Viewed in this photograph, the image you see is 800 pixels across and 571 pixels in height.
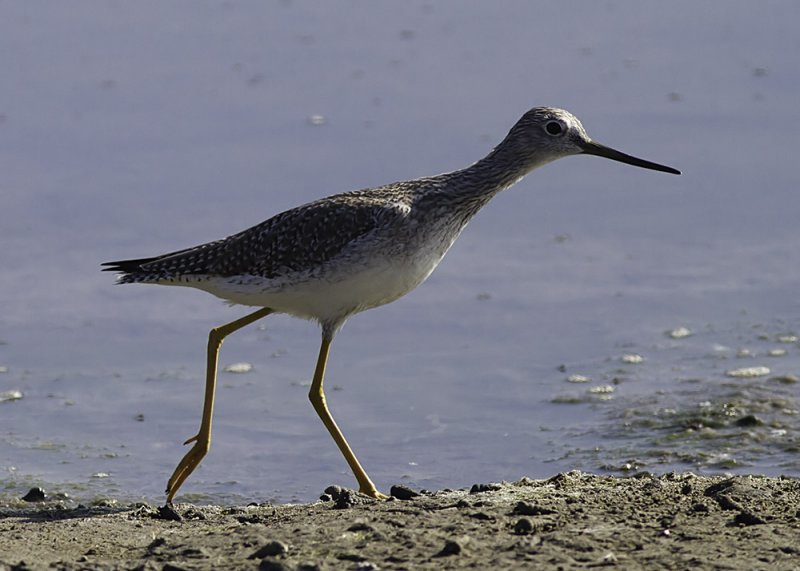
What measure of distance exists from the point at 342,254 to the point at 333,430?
1196 mm

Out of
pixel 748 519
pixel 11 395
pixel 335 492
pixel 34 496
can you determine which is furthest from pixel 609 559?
pixel 11 395

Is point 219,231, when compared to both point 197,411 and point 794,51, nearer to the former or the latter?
point 197,411

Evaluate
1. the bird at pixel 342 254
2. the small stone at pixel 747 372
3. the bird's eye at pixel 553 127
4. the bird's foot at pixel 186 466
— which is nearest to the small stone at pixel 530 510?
the bird at pixel 342 254

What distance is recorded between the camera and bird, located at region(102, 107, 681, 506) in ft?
30.7

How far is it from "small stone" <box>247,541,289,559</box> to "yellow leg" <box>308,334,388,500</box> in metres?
2.35

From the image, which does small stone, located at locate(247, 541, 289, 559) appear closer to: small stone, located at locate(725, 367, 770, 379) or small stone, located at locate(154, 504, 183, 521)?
small stone, located at locate(154, 504, 183, 521)

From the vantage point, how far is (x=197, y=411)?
11180 millimetres

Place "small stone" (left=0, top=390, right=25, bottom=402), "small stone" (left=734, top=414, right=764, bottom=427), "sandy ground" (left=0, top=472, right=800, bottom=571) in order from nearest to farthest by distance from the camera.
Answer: "sandy ground" (left=0, top=472, right=800, bottom=571) → "small stone" (left=734, top=414, right=764, bottom=427) → "small stone" (left=0, top=390, right=25, bottom=402)

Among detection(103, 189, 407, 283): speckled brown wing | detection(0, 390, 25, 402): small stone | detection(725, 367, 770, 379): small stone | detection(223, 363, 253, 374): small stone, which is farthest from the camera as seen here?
detection(223, 363, 253, 374): small stone

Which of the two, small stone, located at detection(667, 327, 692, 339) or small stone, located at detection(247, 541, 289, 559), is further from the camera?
small stone, located at detection(667, 327, 692, 339)

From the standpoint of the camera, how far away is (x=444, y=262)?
13.5 m

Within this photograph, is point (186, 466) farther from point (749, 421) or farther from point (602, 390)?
point (749, 421)

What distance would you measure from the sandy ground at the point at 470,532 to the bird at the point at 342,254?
4.28 ft

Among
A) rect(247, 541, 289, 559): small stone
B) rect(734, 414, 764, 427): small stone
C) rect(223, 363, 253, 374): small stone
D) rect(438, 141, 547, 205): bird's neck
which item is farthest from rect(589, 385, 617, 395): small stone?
rect(247, 541, 289, 559): small stone
